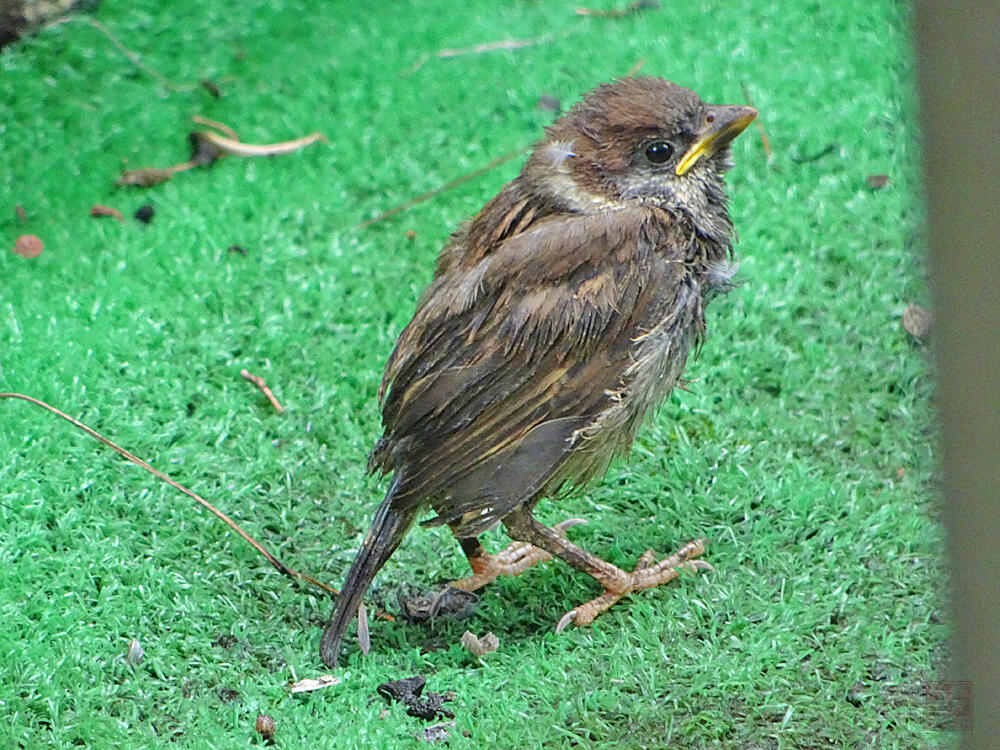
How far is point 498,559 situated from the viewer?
3.30 m

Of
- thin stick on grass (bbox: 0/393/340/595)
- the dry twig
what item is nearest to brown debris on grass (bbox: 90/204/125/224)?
thin stick on grass (bbox: 0/393/340/595)

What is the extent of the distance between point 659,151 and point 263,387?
161 centimetres

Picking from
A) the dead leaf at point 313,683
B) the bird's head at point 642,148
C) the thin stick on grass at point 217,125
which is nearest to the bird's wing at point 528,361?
the bird's head at point 642,148

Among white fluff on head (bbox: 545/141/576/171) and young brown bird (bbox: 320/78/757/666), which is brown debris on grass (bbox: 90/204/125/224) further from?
white fluff on head (bbox: 545/141/576/171)

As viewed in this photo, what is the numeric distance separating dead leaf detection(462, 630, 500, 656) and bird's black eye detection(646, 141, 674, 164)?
137cm

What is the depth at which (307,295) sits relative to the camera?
13.9 feet

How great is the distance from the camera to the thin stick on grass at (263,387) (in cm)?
379

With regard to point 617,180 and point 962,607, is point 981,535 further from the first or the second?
point 617,180

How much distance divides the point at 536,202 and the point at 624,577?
42.1 inches

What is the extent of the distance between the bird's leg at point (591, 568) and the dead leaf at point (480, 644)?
182 mm

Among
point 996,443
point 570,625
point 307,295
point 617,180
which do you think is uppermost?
point 996,443

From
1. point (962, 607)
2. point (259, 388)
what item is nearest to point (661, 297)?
point (259, 388)

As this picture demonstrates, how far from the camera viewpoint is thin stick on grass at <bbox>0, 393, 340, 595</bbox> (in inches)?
129

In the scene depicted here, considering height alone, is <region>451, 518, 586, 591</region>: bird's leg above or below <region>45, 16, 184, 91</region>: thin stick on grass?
below
